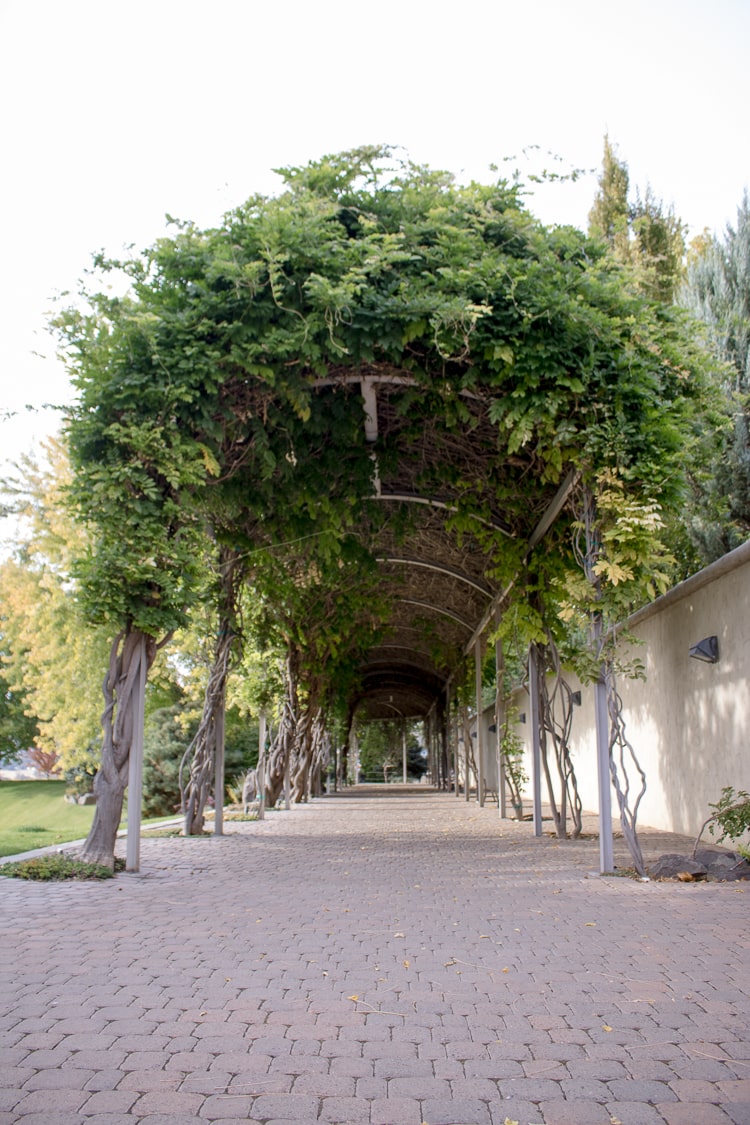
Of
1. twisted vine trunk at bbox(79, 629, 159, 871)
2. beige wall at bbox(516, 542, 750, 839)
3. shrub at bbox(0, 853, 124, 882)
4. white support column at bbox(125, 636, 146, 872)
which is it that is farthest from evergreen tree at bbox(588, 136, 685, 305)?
shrub at bbox(0, 853, 124, 882)

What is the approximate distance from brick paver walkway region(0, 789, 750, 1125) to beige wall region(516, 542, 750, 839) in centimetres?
187

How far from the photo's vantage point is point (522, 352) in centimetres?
645

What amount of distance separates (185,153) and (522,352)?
8.91 ft

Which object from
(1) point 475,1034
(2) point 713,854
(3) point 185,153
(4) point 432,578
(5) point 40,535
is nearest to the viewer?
(1) point 475,1034

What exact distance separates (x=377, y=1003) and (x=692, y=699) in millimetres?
Answer: 5983

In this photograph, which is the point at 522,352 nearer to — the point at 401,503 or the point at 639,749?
the point at 401,503

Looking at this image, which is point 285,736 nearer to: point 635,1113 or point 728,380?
point 728,380

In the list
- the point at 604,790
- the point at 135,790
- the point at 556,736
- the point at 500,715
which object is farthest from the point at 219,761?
the point at 604,790

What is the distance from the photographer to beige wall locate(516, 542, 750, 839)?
280 inches

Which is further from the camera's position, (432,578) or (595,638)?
(432,578)

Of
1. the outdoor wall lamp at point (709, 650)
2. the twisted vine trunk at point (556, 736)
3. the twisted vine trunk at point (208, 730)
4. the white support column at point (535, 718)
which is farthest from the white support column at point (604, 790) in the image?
the twisted vine trunk at point (208, 730)

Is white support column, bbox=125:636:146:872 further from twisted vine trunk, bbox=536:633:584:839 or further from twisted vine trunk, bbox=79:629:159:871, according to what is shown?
twisted vine trunk, bbox=536:633:584:839

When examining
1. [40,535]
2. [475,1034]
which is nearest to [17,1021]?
[475,1034]

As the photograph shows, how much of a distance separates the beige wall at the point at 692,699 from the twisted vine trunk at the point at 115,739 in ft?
13.5
